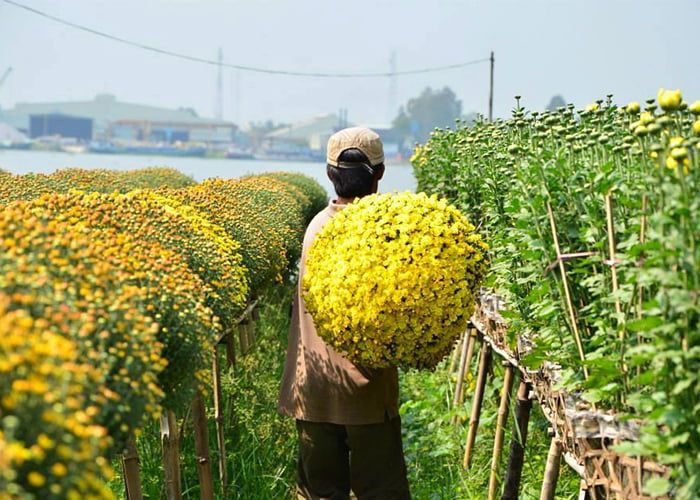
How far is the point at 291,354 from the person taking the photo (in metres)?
4.89

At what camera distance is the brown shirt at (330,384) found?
15.1 feet

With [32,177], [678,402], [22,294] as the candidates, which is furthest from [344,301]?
[32,177]

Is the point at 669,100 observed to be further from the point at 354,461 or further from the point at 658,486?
the point at 354,461

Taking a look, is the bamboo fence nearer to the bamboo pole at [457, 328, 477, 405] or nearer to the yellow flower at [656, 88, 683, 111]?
the yellow flower at [656, 88, 683, 111]

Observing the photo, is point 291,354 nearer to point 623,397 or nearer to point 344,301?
point 344,301

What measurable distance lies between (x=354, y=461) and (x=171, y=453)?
0.84m

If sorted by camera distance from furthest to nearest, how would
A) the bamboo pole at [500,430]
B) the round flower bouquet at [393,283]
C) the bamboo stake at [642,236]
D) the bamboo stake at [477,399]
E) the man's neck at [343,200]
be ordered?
1. the bamboo stake at [477,399]
2. the bamboo pole at [500,430]
3. the man's neck at [343,200]
4. the round flower bouquet at [393,283]
5. the bamboo stake at [642,236]

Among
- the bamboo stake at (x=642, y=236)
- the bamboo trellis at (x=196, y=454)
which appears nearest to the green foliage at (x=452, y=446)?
the bamboo trellis at (x=196, y=454)

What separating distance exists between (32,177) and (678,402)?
18.8 feet

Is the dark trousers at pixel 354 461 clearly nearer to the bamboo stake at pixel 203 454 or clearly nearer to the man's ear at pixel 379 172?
the bamboo stake at pixel 203 454

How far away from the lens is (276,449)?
6926 mm

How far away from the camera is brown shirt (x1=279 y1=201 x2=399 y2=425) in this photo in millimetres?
4617

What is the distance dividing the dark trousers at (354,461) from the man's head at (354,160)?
105cm

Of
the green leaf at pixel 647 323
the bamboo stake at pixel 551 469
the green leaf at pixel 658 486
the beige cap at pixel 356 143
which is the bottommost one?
the bamboo stake at pixel 551 469
